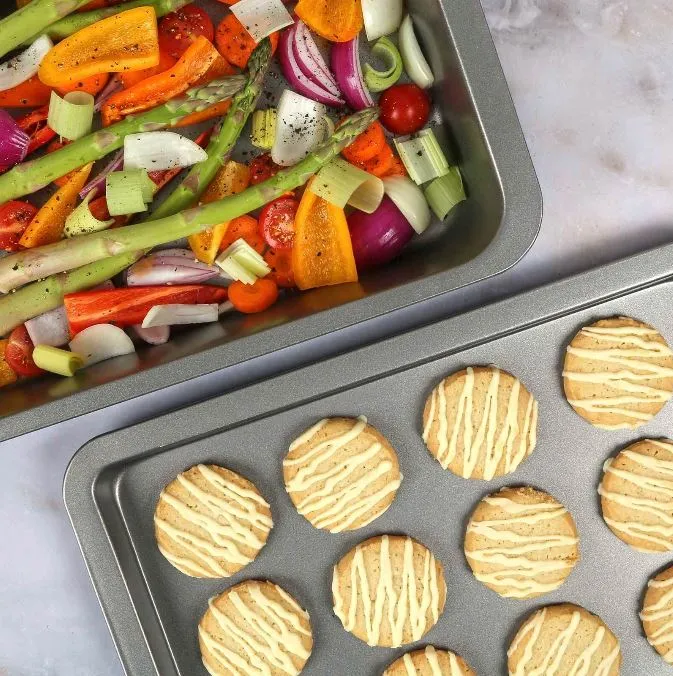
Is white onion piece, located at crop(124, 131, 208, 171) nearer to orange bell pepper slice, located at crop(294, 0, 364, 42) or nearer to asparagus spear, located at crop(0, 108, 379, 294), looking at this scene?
asparagus spear, located at crop(0, 108, 379, 294)

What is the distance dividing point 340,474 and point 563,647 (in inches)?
30.3

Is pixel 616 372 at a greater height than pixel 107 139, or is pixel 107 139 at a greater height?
pixel 107 139

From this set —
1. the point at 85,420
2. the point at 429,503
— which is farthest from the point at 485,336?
the point at 85,420

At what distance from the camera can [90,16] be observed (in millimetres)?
1802

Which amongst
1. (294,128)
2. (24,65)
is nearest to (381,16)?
(294,128)

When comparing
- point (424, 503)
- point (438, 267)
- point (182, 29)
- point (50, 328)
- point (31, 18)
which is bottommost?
point (424, 503)

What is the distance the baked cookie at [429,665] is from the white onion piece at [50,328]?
1.26 m

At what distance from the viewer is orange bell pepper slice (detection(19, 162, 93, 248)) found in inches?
71.9

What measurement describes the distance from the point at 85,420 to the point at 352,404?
756 millimetres

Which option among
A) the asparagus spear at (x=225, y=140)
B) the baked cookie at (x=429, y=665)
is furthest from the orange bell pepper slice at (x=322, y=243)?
the baked cookie at (x=429, y=665)

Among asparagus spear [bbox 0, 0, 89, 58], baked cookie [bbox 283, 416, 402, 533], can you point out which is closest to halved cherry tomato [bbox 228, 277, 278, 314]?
baked cookie [bbox 283, 416, 402, 533]

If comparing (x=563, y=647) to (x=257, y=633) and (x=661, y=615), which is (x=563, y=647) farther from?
(x=257, y=633)

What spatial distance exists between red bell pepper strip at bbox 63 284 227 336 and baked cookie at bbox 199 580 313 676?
79cm

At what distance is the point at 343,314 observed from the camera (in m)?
1.66
